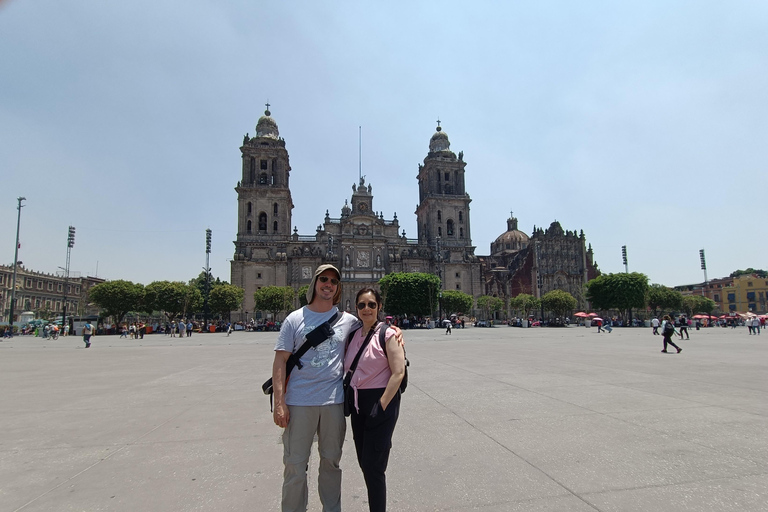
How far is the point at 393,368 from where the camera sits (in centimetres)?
313

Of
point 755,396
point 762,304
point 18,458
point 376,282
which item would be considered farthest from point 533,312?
point 18,458

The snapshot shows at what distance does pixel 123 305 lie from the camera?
5172cm

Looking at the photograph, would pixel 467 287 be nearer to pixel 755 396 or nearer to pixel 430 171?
pixel 430 171

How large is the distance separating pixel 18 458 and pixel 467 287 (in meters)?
72.1

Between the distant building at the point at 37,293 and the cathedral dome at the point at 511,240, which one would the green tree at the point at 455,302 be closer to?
the cathedral dome at the point at 511,240

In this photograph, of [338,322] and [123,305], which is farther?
[123,305]

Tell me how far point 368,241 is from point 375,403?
2732 inches

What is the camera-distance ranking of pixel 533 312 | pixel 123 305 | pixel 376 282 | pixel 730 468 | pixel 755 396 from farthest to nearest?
pixel 533 312 < pixel 376 282 < pixel 123 305 < pixel 755 396 < pixel 730 468

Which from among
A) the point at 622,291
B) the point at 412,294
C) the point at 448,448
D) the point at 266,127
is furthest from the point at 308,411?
the point at 266,127

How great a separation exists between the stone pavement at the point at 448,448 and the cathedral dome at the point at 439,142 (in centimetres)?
7587

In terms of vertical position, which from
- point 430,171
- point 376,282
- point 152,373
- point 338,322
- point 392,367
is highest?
point 430,171

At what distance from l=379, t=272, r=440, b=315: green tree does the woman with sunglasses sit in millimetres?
52240

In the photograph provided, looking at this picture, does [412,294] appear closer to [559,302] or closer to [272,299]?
[272,299]

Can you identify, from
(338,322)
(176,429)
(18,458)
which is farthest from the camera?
(176,429)
